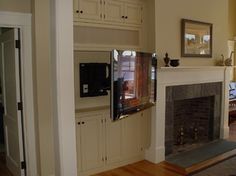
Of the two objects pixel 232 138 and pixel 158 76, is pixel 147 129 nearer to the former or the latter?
pixel 158 76

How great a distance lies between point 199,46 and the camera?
4672 mm

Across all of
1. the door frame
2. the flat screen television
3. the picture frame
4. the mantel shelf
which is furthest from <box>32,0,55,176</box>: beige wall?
the picture frame

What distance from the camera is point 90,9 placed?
11.2ft

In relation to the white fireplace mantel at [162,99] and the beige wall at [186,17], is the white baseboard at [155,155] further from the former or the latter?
the beige wall at [186,17]

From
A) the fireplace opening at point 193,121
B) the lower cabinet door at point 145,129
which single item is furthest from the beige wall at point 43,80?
the fireplace opening at point 193,121

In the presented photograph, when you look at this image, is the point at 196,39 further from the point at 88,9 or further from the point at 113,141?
the point at 113,141

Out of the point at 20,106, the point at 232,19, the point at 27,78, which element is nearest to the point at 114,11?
the point at 27,78

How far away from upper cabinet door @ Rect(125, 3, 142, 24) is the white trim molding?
5.32 ft

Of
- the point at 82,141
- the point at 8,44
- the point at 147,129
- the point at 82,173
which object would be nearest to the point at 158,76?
the point at 147,129

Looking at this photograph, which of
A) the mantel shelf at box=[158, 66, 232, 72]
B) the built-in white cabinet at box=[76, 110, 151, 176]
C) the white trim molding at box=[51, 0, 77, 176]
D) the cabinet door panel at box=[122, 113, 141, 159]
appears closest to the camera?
the white trim molding at box=[51, 0, 77, 176]

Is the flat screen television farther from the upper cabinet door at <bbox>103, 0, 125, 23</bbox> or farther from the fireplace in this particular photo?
the fireplace

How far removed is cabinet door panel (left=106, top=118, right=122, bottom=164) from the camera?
12.2 ft

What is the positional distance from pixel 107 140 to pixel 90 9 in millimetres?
1836

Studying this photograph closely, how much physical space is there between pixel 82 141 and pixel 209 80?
9.11 ft
